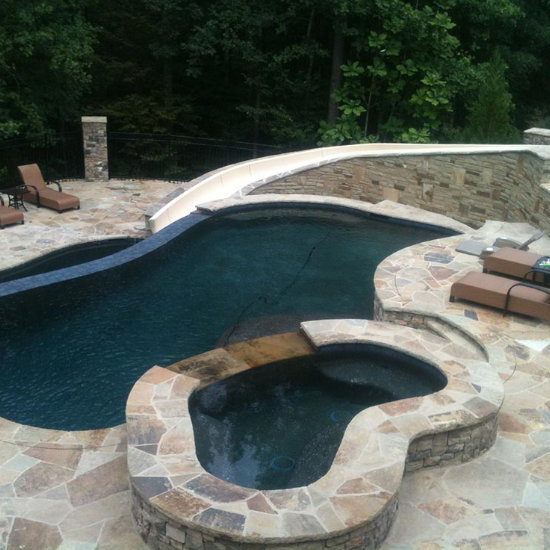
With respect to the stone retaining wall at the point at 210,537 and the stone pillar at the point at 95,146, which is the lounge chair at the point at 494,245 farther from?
the stone pillar at the point at 95,146

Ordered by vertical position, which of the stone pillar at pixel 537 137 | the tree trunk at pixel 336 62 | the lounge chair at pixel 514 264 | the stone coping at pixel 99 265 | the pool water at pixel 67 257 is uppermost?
the tree trunk at pixel 336 62

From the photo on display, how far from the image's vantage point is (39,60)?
15.4 m

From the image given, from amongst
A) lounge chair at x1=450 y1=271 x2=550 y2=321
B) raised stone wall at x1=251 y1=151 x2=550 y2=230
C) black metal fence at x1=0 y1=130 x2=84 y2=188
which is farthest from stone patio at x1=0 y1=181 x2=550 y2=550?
black metal fence at x1=0 y1=130 x2=84 y2=188

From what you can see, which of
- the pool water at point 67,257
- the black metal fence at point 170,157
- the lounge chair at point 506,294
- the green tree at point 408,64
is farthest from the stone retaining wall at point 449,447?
the black metal fence at point 170,157

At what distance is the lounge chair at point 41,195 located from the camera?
12.2 meters

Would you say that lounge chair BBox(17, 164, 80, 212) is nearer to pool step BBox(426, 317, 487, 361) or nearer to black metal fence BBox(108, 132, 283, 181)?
black metal fence BBox(108, 132, 283, 181)

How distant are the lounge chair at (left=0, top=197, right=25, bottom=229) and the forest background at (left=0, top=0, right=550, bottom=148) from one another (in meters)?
4.22

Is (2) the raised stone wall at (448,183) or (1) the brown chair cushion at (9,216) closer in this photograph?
(2) the raised stone wall at (448,183)

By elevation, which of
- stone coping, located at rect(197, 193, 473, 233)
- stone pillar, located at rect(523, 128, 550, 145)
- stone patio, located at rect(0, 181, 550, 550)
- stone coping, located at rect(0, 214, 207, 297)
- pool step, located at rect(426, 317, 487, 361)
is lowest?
stone patio, located at rect(0, 181, 550, 550)

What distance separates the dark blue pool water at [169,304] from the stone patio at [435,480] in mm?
664

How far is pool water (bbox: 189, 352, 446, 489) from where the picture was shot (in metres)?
5.32

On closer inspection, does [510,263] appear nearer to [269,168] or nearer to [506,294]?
[506,294]

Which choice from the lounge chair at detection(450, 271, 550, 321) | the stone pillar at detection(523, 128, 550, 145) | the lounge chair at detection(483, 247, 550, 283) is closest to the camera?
the lounge chair at detection(450, 271, 550, 321)

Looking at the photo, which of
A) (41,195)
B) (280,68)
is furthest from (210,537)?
(280,68)
